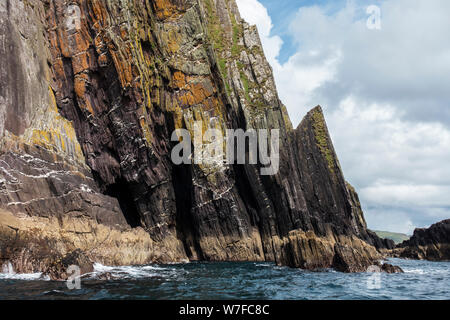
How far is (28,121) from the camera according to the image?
28.7 m

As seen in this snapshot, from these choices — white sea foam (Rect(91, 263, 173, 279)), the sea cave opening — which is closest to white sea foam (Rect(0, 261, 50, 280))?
white sea foam (Rect(91, 263, 173, 279))

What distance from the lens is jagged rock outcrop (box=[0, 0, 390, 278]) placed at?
2681 cm

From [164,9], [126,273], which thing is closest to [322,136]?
[164,9]

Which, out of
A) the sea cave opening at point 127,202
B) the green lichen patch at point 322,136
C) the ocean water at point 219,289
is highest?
the green lichen patch at point 322,136

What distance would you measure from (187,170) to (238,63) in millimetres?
22335

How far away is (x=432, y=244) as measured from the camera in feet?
188

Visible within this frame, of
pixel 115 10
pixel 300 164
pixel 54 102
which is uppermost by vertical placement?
pixel 115 10

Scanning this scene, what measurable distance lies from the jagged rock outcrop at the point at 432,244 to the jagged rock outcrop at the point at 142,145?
16.5 meters

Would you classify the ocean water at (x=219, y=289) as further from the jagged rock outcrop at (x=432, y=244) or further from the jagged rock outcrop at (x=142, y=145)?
the jagged rock outcrop at (x=432, y=244)

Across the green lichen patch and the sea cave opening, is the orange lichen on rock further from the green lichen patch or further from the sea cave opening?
the green lichen patch

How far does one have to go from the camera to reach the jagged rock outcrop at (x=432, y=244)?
54.8 m

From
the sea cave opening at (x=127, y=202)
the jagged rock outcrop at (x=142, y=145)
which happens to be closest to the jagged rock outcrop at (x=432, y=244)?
the jagged rock outcrop at (x=142, y=145)

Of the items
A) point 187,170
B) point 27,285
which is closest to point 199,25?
point 187,170
